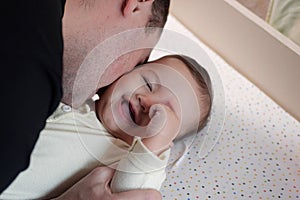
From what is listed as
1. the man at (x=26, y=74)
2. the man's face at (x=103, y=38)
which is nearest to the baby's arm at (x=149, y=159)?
the man's face at (x=103, y=38)

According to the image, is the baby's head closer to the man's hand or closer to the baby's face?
the baby's face

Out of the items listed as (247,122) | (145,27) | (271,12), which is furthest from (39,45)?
(271,12)

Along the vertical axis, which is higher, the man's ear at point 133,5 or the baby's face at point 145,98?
the man's ear at point 133,5

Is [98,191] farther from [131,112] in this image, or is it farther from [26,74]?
[26,74]

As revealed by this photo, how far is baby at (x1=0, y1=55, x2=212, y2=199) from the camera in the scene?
0.80m

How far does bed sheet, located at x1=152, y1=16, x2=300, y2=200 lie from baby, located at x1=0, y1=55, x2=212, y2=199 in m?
0.06

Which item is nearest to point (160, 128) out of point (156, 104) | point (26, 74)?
point (156, 104)

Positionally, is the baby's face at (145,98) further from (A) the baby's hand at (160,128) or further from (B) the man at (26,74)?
(B) the man at (26,74)

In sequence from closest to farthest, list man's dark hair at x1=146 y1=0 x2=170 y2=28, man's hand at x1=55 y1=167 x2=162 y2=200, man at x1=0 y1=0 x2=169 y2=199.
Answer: man at x1=0 y1=0 x2=169 y2=199, man's hand at x1=55 y1=167 x2=162 y2=200, man's dark hair at x1=146 y1=0 x2=170 y2=28

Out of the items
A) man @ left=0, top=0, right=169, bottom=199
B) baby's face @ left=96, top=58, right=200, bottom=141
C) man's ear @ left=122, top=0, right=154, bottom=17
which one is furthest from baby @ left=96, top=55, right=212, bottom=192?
man @ left=0, top=0, right=169, bottom=199

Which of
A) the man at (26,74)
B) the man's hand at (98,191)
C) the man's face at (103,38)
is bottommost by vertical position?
the man's hand at (98,191)

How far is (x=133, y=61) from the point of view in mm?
930

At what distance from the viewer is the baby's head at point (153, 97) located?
0.90 m

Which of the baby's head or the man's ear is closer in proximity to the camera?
the man's ear
